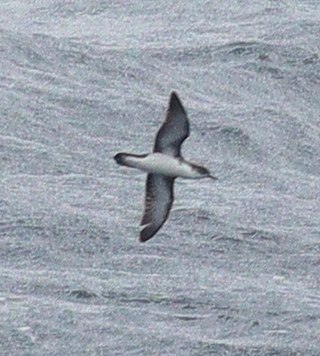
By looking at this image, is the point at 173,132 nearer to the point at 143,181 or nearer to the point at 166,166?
the point at 166,166

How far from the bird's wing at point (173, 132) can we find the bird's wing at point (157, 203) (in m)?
0.23

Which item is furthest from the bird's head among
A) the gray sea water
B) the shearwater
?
the gray sea water

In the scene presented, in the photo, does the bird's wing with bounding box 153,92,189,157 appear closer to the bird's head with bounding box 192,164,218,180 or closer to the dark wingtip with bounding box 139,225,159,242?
the bird's head with bounding box 192,164,218,180

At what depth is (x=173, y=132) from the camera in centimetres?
1662

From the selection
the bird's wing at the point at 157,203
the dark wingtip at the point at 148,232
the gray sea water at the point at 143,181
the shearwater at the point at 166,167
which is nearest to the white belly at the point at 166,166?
the shearwater at the point at 166,167

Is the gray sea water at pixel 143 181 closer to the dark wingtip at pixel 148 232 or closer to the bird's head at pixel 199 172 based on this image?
the dark wingtip at pixel 148 232

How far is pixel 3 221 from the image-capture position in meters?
21.2

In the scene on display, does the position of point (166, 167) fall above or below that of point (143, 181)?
below

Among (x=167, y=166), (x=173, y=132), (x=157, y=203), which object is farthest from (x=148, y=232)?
(x=173, y=132)

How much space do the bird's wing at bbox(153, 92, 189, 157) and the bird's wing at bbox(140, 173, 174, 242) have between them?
0.74ft

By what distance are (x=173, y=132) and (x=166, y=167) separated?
0.28 meters

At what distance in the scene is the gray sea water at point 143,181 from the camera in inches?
742

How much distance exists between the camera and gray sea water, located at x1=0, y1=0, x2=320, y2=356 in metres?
18.9

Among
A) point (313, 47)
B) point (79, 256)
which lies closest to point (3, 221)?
point (79, 256)
